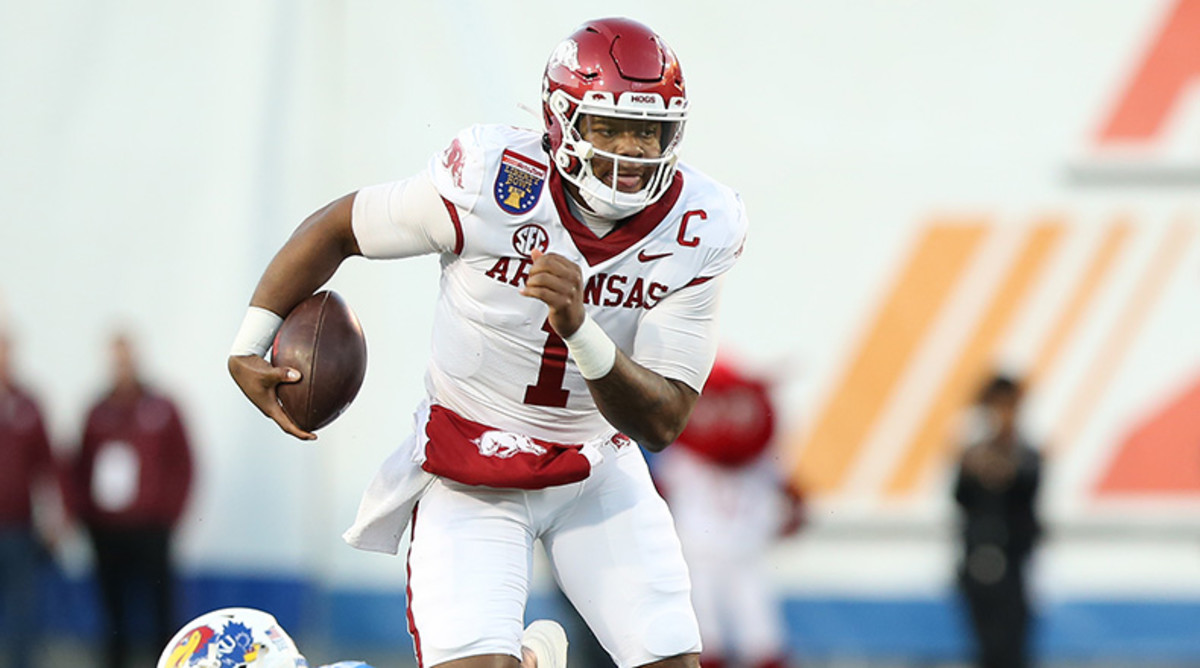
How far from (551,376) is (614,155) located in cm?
53

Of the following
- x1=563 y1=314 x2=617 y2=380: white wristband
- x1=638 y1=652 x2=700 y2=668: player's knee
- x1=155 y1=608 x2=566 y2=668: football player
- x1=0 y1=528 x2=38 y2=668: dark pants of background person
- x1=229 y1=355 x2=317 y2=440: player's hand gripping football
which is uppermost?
x1=563 y1=314 x2=617 y2=380: white wristband

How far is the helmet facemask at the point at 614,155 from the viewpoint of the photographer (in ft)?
11.8

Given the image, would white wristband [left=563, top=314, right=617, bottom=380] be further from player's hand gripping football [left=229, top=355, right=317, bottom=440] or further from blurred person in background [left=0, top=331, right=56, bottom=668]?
blurred person in background [left=0, top=331, right=56, bottom=668]

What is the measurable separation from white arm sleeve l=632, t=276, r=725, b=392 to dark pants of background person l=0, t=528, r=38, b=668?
5195 mm

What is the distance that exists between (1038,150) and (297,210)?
386cm

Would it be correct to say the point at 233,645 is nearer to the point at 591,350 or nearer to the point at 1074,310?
the point at 591,350

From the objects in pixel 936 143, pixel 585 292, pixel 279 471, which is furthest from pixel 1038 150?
pixel 585 292

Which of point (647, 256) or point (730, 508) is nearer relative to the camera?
point (647, 256)

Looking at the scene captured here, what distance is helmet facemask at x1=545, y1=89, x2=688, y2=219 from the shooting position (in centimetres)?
Result: 358

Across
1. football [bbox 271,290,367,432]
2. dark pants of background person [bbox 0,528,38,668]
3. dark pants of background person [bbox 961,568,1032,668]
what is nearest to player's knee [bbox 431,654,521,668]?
football [bbox 271,290,367,432]

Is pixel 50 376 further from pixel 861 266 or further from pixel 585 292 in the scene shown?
pixel 585 292

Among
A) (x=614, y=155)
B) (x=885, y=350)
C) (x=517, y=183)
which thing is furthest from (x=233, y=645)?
(x=885, y=350)

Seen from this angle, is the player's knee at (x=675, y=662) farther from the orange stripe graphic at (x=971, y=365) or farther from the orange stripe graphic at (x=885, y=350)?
the orange stripe graphic at (x=971, y=365)

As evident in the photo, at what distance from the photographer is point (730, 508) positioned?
7598 mm
